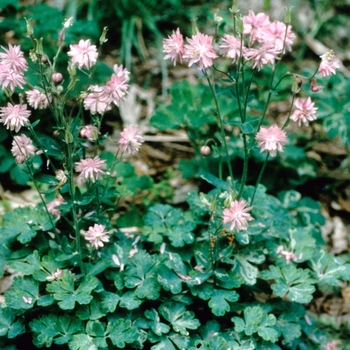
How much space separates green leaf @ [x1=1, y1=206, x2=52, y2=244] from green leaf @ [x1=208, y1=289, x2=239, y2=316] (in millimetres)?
788

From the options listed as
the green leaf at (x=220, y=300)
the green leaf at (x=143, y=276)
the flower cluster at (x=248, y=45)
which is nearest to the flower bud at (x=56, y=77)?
the flower cluster at (x=248, y=45)

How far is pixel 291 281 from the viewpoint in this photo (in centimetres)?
223

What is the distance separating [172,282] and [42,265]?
22.2 inches

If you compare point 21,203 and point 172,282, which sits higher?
point 172,282

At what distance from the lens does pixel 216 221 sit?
2221 mm

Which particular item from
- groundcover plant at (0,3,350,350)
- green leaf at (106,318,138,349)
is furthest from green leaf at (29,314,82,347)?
green leaf at (106,318,138,349)

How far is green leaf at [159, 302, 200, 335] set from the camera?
2.05 meters

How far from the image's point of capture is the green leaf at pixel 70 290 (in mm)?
1962

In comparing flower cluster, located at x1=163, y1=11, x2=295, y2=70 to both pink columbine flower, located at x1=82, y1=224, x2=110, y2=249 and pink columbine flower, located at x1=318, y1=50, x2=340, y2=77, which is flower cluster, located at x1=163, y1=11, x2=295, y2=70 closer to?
pink columbine flower, located at x1=318, y1=50, x2=340, y2=77

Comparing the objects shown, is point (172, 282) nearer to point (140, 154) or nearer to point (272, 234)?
point (272, 234)

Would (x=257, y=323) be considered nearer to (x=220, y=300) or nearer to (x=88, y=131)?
(x=220, y=300)

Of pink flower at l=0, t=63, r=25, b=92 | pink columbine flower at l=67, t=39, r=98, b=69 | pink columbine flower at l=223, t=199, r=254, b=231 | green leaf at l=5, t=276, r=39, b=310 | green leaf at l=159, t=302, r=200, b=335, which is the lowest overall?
green leaf at l=159, t=302, r=200, b=335

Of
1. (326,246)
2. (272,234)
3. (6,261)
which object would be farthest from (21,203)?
(326,246)

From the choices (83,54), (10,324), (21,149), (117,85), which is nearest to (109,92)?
(117,85)
